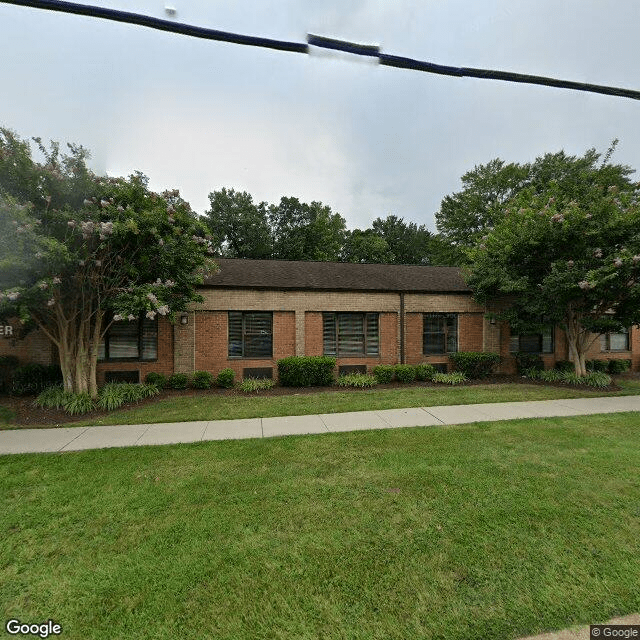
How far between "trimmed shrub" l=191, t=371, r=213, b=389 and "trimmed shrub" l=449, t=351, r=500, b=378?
938 centimetres

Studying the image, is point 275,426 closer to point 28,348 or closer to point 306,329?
point 306,329

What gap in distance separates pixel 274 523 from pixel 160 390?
8.70m

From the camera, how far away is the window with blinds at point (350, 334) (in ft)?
41.5

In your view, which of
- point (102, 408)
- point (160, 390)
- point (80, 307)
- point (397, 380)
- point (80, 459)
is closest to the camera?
point (80, 459)

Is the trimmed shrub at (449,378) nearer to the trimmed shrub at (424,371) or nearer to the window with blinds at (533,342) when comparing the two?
the trimmed shrub at (424,371)

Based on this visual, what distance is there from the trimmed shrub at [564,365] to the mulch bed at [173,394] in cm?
223

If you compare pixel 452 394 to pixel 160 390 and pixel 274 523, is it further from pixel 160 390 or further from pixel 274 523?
pixel 160 390

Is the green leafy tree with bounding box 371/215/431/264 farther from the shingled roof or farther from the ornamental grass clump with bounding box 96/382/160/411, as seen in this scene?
the ornamental grass clump with bounding box 96/382/160/411

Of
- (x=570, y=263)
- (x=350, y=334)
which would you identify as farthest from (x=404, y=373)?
(x=570, y=263)

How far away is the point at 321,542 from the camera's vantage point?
297 centimetres

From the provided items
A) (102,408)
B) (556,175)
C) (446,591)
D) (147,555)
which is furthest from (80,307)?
(556,175)

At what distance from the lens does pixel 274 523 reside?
3264mm

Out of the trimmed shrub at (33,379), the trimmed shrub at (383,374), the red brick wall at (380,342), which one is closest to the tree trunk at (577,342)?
the red brick wall at (380,342)

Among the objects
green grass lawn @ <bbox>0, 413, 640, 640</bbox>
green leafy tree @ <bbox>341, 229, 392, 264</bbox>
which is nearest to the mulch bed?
green grass lawn @ <bbox>0, 413, 640, 640</bbox>
